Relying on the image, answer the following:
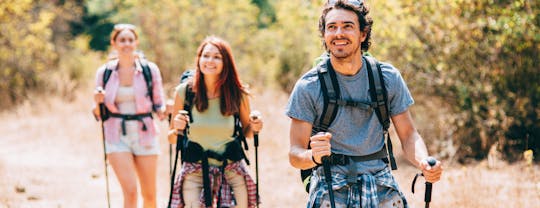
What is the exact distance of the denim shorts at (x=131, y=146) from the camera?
637 cm

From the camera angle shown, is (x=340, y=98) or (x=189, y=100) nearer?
(x=340, y=98)

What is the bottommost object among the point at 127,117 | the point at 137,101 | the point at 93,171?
the point at 93,171

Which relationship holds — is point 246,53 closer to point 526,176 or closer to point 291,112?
point 526,176

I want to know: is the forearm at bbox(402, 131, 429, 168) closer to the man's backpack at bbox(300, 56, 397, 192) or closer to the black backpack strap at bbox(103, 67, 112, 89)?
the man's backpack at bbox(300, 56, 397, 192)

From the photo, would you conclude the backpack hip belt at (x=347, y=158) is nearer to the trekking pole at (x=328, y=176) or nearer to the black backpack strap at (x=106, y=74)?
the trekking pole at (x=328, y=176)

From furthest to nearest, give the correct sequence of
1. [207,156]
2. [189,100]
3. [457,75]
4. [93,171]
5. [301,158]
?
[93,171], [457,75], [189,100], [207,156], [301,158]

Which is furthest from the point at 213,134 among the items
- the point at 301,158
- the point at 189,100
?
the point at 301,158

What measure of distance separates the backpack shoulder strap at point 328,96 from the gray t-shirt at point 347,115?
0.02 meters

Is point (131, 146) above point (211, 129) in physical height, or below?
below

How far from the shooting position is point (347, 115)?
11.6ft

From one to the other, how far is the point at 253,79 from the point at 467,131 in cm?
955

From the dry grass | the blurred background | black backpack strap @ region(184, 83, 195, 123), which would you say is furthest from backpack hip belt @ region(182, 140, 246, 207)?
the blurred background

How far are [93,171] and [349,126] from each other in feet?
28.2

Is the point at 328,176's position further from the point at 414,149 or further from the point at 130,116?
the point at 130,116
